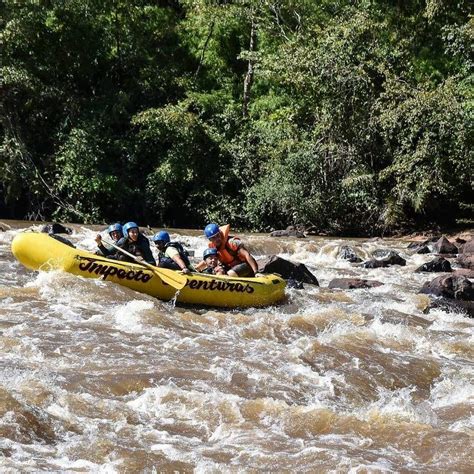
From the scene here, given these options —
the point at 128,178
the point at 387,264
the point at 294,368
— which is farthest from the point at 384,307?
the point at 128,178

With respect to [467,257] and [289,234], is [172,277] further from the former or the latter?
[289,234]

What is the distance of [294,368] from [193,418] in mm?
1543

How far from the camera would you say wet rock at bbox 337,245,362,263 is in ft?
45.8

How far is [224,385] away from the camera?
568cm

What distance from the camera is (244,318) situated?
26.8 feet

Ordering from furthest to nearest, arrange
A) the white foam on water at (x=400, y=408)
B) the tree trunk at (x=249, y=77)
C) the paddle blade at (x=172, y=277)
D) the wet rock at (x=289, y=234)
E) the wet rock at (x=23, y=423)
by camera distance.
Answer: the tree trunk at (x=249, y=77), the wet rock at (x=289, y=234), the paddle blade at (x=172, y=277), the white foam on water at (x=400, y=408), the wet rock at (x=23, y=423)

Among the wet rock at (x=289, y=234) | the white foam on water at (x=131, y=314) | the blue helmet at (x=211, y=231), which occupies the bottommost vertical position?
the wet rock at (x=289, y=234)

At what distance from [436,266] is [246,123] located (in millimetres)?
9436

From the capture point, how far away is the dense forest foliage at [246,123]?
18.1 metres

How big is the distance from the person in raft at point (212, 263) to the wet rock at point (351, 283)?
7.35 feet

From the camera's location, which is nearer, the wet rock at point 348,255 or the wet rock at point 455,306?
the wet rock at point 455,306

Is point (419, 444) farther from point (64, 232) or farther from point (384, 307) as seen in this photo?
point (64, 232)

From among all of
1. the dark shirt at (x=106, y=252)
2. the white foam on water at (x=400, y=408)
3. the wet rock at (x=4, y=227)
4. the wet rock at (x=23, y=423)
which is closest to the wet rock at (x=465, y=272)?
the dark shirt at (x=106, y=252)

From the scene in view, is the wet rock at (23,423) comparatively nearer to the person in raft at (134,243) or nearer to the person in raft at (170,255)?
the person in raft at (170,255)
